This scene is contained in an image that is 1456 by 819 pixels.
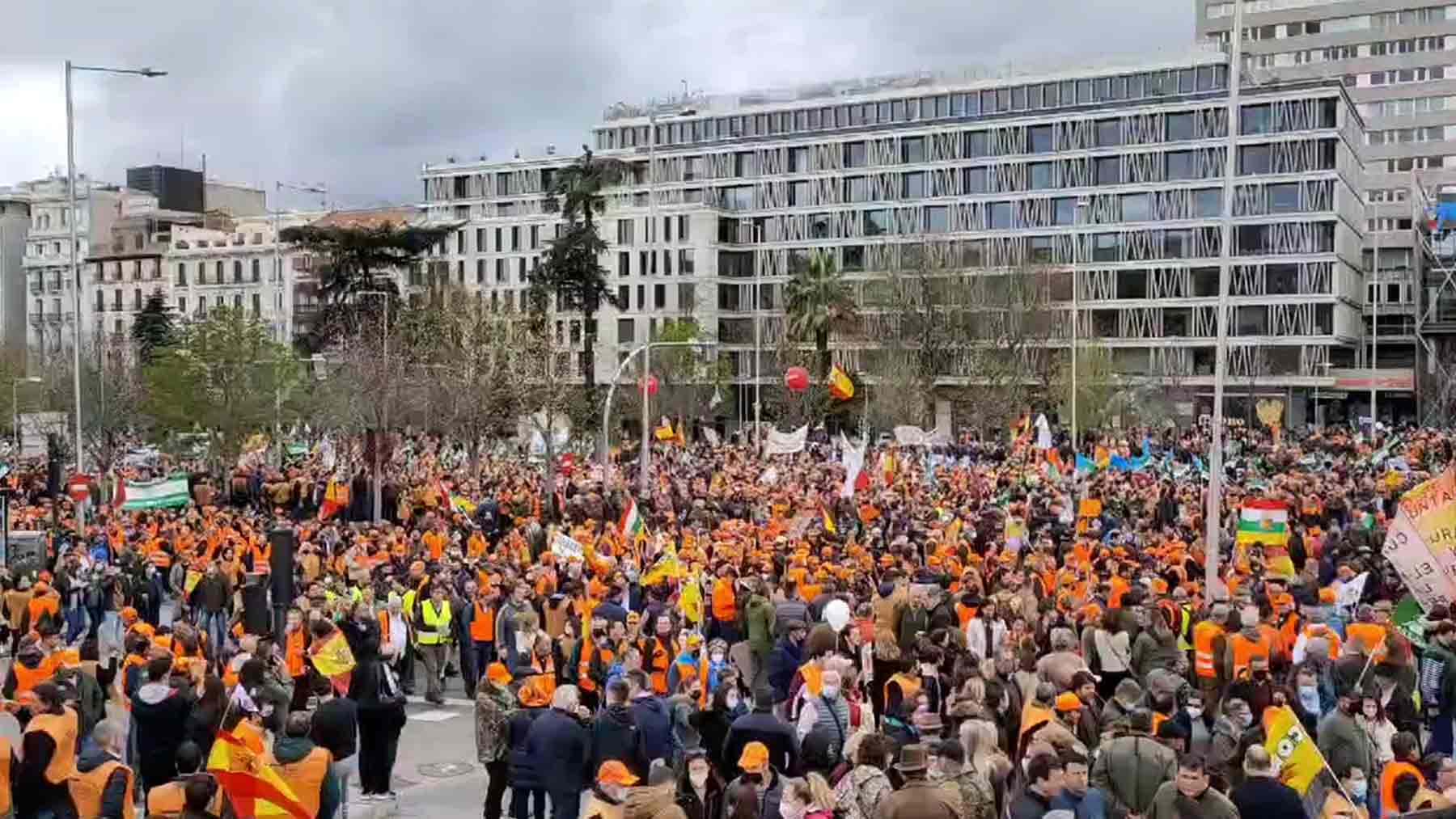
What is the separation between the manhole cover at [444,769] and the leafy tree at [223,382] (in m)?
28.9

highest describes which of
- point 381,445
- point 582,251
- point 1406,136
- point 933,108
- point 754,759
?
point 933,108

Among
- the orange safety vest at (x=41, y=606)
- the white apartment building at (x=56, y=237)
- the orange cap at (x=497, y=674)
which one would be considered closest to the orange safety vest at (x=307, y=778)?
the orange cap at (x=497, y=674)

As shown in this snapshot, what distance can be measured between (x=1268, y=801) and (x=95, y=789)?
6.58 m

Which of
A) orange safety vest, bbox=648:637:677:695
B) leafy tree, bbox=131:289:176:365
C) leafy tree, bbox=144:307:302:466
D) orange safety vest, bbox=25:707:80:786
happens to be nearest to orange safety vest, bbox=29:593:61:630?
orange safety vest, bbox=25:707:80:786

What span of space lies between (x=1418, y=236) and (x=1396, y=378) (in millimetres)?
8711

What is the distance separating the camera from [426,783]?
510 inches

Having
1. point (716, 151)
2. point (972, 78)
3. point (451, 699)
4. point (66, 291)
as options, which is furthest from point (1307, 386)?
A: point (66, 291)

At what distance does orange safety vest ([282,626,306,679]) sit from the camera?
1273 cm

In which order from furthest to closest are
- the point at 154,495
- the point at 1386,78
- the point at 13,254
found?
the point at 13,254, the point at 1386,78, the point at 154,495

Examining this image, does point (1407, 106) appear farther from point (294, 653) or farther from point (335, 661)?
point (335, 661)

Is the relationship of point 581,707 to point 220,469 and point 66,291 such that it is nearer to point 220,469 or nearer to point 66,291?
point 220,469

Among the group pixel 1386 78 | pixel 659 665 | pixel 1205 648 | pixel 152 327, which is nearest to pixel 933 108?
pixel 1386 78

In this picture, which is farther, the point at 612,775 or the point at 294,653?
the point at 294,653

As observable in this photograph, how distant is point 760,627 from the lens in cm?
1446
